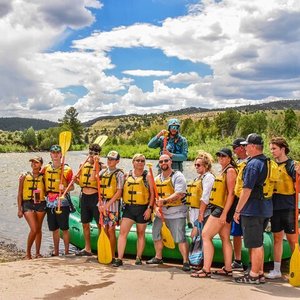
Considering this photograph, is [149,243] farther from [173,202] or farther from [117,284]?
[117,284]

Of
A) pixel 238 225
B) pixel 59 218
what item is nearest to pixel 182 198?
pixel 238 225

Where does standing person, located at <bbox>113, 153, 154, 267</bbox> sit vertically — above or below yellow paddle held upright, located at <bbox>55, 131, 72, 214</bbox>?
below

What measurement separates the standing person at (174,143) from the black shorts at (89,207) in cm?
110

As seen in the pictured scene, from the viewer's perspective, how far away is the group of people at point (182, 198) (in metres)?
4.59

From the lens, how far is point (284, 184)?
4891mm

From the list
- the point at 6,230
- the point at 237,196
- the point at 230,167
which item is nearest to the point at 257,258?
the point at 237,196

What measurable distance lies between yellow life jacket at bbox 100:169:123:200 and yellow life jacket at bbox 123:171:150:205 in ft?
0.59

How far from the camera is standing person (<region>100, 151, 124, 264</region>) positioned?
5562 mm

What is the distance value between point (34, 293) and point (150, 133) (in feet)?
242

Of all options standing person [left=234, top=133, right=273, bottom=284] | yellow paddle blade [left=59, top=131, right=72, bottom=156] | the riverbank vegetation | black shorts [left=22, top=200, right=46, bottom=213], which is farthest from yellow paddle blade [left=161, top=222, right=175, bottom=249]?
the riverbank vegetation

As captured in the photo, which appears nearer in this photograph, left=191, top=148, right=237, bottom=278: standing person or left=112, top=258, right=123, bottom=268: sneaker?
left=191, top=148, right=237, bottom=278: standing person

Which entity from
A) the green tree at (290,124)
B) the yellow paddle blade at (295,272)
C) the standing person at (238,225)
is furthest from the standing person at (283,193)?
the green tree at (290,124)

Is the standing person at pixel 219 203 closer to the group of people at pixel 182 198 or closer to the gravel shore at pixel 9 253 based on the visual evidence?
the group of people at pixel 182 198

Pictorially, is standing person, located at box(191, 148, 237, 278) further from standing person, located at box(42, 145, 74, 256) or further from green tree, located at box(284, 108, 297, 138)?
green tree, located at box(284, 108, 297, 138)
